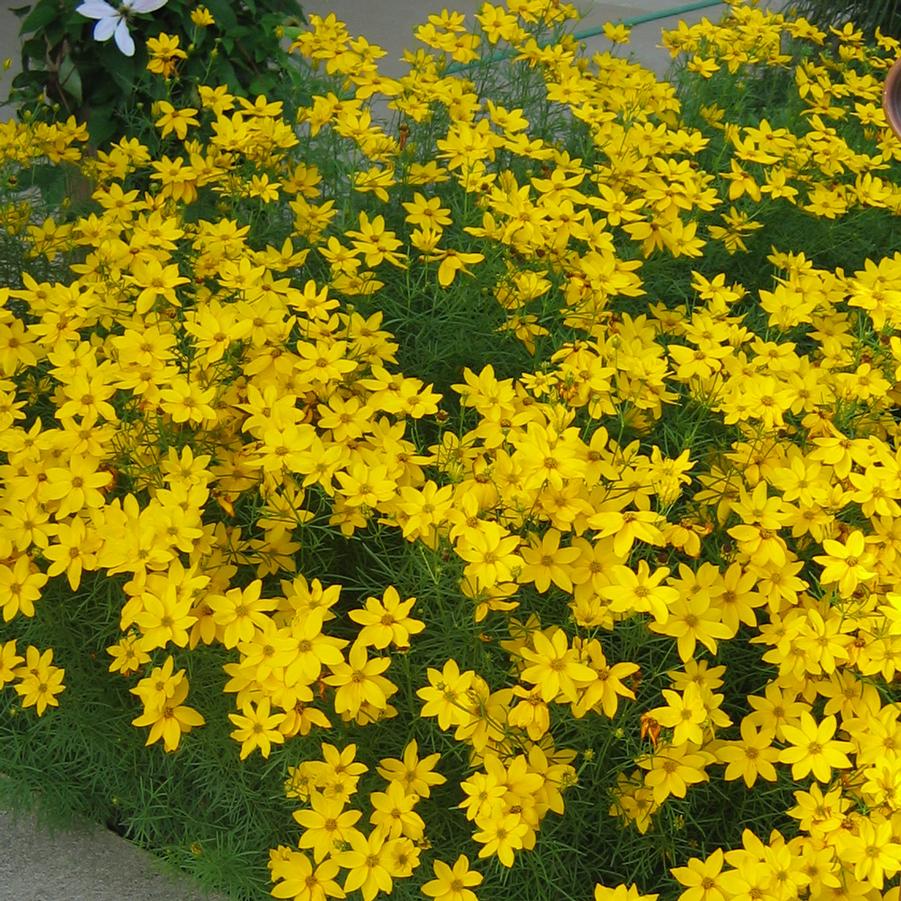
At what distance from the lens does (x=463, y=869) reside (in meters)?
1.49

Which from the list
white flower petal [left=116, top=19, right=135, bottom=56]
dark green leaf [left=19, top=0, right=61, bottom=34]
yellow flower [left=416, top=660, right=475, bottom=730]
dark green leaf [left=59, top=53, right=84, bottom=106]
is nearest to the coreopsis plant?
yellow flower [left=416, top=660, right=475, bottom=730]

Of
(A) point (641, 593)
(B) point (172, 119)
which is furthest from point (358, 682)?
(B) point (172, 119)

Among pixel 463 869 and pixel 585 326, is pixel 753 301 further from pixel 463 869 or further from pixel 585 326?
pixel 463 869

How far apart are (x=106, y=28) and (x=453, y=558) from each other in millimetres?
1776

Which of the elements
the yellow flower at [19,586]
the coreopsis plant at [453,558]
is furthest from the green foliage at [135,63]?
the yellow flower at [19,586]

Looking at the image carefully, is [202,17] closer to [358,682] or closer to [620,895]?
[358,682]

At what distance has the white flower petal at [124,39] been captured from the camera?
265 centimetres

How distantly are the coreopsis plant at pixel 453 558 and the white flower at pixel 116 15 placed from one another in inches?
19.0

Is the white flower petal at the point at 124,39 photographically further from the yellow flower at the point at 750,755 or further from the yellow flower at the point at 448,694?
the yellow flower at the point at 750,755

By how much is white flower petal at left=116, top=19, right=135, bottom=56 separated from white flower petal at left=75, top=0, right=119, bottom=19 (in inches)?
1.4

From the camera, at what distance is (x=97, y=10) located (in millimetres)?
2725

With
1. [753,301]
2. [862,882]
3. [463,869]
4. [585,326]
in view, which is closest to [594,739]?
[463,869]

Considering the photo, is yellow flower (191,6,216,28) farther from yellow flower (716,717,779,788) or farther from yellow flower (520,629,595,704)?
yellow flower (716,717,779,788)

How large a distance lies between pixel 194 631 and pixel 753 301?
1.60 meters
